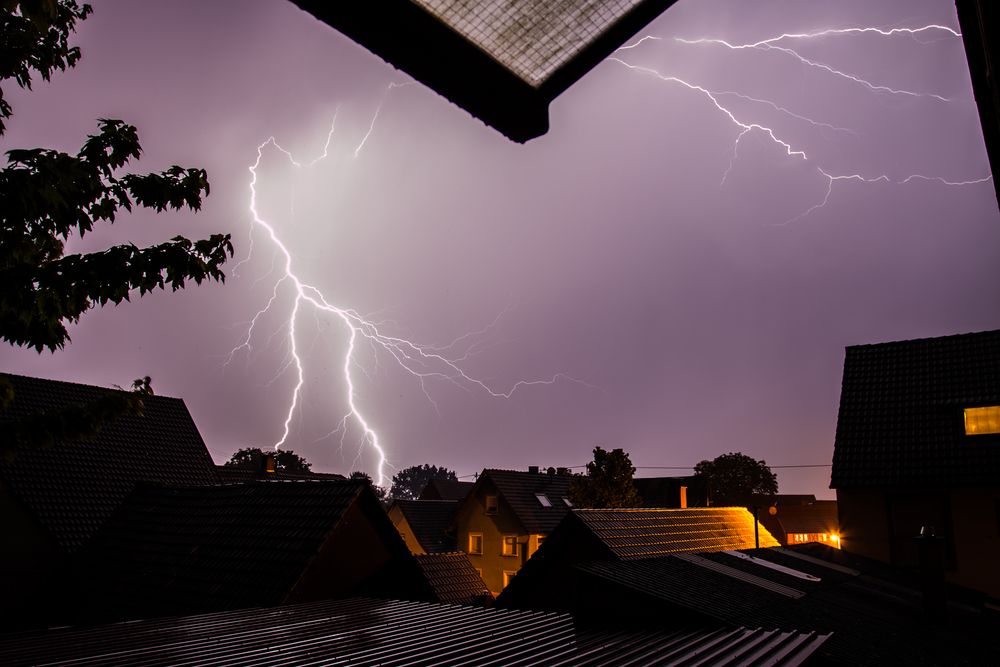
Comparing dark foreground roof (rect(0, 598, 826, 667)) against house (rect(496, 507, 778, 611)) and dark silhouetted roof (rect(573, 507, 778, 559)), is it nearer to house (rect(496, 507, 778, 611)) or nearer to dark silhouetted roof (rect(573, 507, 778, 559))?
house (rect(496, 507, 778, 611))

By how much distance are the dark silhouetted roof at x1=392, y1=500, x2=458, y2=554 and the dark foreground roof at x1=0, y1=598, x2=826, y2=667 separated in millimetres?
28935

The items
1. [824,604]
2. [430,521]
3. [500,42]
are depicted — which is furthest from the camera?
[430,521]

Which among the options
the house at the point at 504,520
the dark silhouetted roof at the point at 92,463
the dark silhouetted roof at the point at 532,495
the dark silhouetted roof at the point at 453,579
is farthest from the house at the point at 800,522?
the dark silhouetted roof at the point at 92,463

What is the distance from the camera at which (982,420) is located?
683 inches

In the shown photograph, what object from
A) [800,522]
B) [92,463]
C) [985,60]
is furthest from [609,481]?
[800,522]

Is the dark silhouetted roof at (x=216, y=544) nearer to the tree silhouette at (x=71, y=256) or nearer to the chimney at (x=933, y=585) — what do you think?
the tree silhouette at (x=71, y=256)

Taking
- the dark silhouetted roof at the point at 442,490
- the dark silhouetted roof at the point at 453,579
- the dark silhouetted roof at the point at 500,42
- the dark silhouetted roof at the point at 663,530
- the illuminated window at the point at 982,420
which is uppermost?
the illuminated window at the point at 982,420

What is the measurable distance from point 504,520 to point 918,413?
66.4 ft

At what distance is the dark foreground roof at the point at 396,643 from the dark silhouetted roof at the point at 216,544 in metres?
3.36

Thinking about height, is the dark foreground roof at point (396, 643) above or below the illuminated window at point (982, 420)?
below

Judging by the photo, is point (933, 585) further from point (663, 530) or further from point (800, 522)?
point (800, 522)

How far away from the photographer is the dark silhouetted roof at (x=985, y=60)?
1245 millimetres

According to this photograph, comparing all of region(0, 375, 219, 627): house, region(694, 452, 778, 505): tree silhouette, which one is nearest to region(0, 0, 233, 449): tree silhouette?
region(0, 375, 219, 627): house

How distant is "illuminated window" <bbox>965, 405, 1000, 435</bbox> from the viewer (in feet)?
56.2
